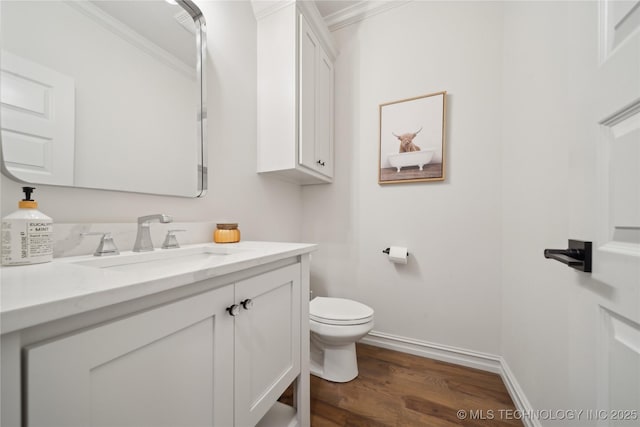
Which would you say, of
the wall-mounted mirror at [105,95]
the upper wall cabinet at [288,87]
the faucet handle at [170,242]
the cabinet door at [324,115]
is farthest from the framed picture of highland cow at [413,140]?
the faucet handle at [170,242]

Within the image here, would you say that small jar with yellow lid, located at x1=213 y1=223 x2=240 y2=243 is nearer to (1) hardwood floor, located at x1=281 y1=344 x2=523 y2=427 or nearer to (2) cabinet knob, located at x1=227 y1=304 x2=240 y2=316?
(2) cabinet knob, located at x1=227 y1=304 x2=240 y2=316

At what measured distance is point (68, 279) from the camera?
0.45m

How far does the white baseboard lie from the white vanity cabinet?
1.08 meters

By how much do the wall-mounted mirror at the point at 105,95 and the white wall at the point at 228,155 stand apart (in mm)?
67

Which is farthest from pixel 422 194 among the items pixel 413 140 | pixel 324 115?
pixel 324 115

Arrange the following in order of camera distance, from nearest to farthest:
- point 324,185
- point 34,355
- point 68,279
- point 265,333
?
Result: point 34,355
point 68,279
point 265,333
point 324,185

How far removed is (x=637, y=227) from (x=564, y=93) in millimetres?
649

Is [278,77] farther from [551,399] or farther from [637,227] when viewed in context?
[551,399]

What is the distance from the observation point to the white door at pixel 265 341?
2.31 ft

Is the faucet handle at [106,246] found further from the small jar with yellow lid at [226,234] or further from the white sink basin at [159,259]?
the small jar with yellow lid at [226,234]

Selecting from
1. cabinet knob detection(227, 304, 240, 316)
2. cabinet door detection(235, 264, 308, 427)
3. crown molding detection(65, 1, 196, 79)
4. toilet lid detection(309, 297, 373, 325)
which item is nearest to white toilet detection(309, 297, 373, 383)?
toilet lid detection(309, 297, 373, 325)

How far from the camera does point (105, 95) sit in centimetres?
85

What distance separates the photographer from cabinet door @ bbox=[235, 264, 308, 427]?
71 cm

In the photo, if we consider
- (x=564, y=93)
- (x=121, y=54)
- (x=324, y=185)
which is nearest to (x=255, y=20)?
(x=121, y=54)
